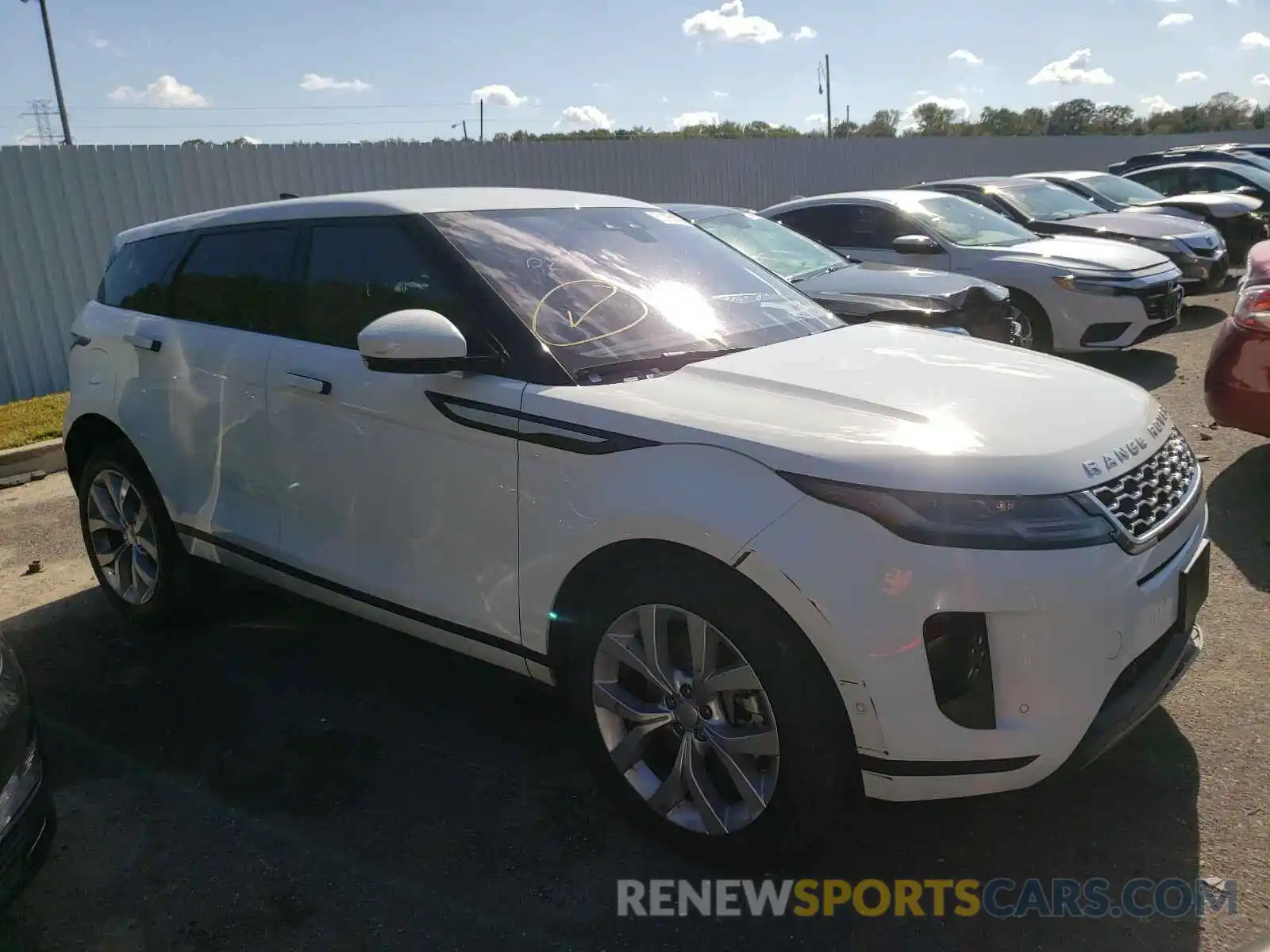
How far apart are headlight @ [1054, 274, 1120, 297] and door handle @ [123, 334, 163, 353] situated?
6.82 meters

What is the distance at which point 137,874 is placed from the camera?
9.17 feet

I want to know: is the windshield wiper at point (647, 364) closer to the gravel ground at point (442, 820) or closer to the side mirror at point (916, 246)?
the gravel ground at point (442, 820)

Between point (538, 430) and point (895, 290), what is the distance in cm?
467

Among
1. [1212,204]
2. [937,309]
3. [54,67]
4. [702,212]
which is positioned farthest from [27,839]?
[54,67]

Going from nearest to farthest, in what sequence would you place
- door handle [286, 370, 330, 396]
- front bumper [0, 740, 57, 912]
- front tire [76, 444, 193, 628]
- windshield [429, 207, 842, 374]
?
front bumper [0, 740, 57, 912], windshield [429, 207, 842, 374], door handle [286, 370, 330, 396], front tire [76, 444, 193, 628]

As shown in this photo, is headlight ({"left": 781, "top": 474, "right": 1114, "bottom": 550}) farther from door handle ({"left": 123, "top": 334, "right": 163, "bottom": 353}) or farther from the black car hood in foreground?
the black car hood in foreground

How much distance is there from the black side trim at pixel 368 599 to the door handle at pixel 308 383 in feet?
2.15

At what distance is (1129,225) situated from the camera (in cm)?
1077

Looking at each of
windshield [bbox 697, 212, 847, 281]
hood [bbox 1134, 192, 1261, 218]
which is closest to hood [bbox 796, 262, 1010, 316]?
windshield [bbox 697, 212, 847, 281]

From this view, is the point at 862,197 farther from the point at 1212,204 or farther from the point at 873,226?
the point at 1212,204

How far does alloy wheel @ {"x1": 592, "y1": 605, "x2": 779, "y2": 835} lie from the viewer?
2.49 metres

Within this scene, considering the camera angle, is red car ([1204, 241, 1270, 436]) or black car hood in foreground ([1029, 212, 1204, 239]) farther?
black car hood in foreground ([1029, 212, 1204, 239])

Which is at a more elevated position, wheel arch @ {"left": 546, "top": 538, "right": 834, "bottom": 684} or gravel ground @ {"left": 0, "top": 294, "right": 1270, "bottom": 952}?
wheel arch @ {"left": 546, "top": 538, "right": 834, "bottom": 684}

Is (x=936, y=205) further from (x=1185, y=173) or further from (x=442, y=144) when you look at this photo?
(x=1185, y=173)
